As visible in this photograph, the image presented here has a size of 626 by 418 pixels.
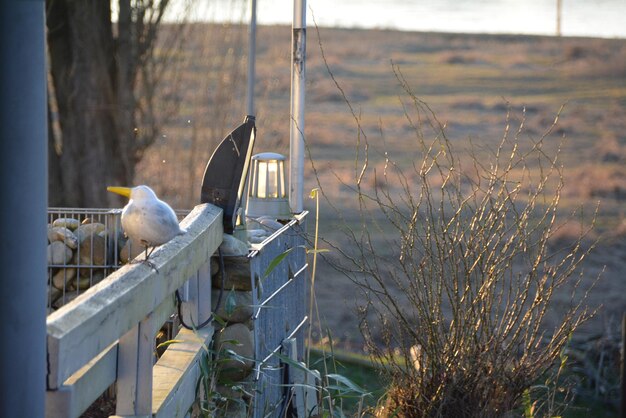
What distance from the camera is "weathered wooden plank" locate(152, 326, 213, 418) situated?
3324 millimetres

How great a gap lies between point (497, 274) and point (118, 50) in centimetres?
740

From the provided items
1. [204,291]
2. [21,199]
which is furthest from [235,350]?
[21,199]

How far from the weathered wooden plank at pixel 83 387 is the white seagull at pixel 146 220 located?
0.51m

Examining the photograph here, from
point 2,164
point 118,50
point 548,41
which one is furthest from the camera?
point 548,41

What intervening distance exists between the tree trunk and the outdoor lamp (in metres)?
5.41

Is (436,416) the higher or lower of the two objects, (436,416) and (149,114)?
the lower

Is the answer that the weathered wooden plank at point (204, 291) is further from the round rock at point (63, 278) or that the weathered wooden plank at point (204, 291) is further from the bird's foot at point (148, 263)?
the bird's foot at point (148, 263)

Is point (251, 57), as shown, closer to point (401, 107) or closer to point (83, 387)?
point (83, 387)

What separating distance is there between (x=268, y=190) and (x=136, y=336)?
3.03m

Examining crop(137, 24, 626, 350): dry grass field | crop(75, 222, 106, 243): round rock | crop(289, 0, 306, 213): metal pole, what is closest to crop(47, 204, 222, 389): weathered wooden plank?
crop(75, 222, 106, 243): round rock

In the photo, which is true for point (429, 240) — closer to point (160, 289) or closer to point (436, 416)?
point (436, 416)

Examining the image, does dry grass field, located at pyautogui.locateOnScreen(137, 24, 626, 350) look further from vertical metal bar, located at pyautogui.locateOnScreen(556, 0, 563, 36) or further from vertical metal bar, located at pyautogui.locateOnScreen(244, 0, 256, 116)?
vertical metal bar, located at pyautogui.locateOnScreen(244, 0, 256, 116)

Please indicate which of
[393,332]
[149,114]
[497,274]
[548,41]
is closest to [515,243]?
[497,274]

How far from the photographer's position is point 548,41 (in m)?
24.6
